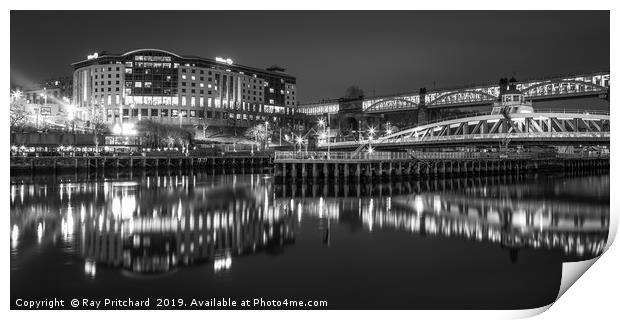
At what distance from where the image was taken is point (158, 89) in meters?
68.4

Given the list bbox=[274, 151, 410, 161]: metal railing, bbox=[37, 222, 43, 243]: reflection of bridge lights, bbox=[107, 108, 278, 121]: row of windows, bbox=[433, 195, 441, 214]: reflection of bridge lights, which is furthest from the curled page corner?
bbox=[107, 108, 278, 121]: row of windows

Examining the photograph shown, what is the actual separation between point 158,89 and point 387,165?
4777 cm

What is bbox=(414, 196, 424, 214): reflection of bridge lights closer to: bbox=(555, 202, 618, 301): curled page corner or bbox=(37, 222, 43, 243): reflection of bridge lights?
bbox=(555, 202, 618, 301): curled page corner

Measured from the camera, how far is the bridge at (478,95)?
183ft

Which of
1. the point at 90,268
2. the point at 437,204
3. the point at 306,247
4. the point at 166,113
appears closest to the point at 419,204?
the point at 437,204

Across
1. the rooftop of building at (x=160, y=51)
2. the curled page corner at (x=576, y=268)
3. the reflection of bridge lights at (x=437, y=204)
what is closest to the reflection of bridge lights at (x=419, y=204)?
the reflection of bridge lights at (x=437, y=204)

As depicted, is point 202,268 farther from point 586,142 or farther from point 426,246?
point 586,142

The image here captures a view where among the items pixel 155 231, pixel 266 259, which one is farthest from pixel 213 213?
pixel 266 259

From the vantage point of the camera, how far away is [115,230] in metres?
12.4

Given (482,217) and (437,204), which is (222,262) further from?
(437,204)

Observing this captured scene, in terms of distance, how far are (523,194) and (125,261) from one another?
58.7 ft

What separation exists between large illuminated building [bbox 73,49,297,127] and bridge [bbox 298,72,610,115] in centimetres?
1532

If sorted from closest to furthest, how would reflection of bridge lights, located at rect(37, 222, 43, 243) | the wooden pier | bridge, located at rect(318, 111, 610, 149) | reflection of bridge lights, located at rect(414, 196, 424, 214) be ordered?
reflection of bridge lights, located at rect(37, 222, 43, 243) < reflection of bridge lights, located at rect(414, 196, 424, 214) < the wooden pier < bridge, located at rect(318, 111, 610, 149)

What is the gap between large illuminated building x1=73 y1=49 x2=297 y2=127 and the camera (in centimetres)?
6762
